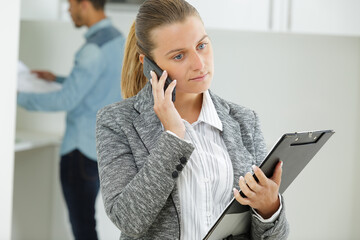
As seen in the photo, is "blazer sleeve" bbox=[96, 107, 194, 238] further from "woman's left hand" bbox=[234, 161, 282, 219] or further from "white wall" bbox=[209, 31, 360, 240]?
"white wall" bbox=[209, 31, 360, 240]

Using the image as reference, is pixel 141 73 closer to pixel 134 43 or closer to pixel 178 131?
pixel 134 43

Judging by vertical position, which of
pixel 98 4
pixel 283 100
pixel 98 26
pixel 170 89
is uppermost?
pixel 98 4

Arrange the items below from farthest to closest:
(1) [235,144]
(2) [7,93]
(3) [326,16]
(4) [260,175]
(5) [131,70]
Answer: (3) [326,16], (2) [7,93], (5) [131,70], (1) [235,144], (4) [260,175]

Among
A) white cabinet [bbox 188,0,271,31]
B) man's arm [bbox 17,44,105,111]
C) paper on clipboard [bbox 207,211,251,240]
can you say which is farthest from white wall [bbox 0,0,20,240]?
paper on clipboard [bbox 207,211,251,240]

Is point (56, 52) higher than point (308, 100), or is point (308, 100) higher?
point (56, 52)

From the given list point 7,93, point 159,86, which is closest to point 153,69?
point 159,86

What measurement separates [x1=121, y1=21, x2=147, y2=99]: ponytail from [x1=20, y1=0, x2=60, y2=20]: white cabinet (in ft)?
5.69

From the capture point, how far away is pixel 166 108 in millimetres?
947

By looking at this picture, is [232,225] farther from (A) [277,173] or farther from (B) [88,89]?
(B) [88,89]

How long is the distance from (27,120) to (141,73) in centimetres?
201

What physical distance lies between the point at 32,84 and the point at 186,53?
6.30 feet

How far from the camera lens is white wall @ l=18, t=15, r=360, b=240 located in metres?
2.87

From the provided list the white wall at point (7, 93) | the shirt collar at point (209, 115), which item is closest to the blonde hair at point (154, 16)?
the shirt collar at point (209, 115)

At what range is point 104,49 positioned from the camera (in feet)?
8.71
